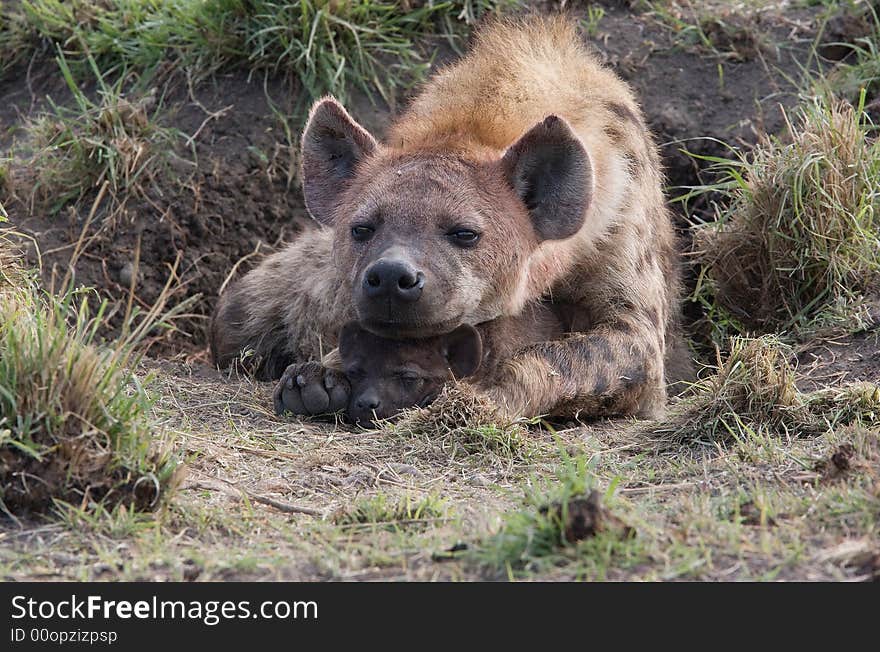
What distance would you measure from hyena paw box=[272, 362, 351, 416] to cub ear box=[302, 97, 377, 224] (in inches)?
23.1

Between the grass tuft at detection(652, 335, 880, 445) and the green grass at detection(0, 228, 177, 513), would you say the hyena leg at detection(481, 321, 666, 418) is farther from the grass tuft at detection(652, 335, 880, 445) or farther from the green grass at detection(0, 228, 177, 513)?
the green grass at detection(0, 228, 177, 513)

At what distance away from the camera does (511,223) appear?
4.45 meters

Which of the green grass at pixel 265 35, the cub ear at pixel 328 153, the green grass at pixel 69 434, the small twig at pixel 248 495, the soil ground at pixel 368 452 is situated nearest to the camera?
the soil ground at pixel 368 452

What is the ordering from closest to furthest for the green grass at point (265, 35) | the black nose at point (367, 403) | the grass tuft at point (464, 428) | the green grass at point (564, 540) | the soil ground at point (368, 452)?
the green grass at point (564, 540)
the soil ground at point (368, 452)
the grass tuft at point (464, 428)
the black nose at point (367, 403)
the green grass at point (265, 35)

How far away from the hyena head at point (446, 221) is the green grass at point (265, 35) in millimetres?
1521

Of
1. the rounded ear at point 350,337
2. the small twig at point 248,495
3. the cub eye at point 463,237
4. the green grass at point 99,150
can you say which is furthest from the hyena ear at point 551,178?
the green grass at point 99,150

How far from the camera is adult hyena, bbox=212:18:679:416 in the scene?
4.30m

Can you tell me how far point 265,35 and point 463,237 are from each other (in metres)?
2.34

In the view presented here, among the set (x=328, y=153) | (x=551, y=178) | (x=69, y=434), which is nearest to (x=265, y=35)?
(x=328, y=153)

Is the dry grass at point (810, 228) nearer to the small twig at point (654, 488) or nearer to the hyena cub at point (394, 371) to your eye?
the hyena cub at point (394, 371)

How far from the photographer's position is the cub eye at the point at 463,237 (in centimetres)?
431

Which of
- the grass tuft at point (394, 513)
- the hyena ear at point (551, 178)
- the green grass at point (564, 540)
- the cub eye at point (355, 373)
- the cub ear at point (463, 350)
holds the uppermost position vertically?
the hyena ear at point (551, 178)

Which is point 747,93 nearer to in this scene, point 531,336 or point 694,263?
point 694,263

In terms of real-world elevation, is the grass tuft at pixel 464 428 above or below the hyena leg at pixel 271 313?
above
